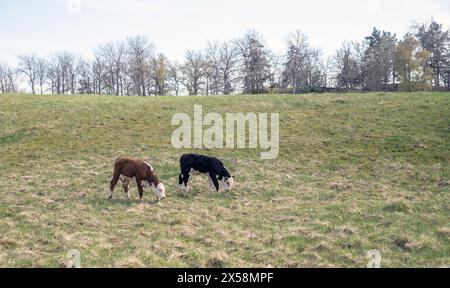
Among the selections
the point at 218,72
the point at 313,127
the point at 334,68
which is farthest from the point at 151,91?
the point at 313,127

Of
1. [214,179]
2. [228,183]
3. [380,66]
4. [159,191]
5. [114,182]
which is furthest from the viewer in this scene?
[380,66]

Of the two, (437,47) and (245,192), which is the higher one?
(437,47)

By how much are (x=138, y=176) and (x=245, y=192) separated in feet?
13.2

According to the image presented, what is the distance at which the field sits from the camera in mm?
8734

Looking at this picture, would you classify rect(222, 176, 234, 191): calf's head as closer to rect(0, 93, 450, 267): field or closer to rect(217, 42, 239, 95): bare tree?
rect(0, 93, 450, 267): field

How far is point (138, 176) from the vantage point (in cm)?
1364

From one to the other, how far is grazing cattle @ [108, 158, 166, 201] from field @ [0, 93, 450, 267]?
44 centimetres

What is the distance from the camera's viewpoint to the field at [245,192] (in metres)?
8.73

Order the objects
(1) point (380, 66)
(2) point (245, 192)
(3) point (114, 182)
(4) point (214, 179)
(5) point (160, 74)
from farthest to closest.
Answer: (5) point (160, 74) → (1) point (380, 66) → (4) point (214, 179) → (2) point (245, 192) → (3) point (114, 182)

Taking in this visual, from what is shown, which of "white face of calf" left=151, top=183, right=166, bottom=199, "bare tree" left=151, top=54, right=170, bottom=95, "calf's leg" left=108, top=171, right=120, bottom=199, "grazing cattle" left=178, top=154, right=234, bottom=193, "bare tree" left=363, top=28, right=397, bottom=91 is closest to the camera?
"white face of calf" left=151, top=183, right=166, bottom=199

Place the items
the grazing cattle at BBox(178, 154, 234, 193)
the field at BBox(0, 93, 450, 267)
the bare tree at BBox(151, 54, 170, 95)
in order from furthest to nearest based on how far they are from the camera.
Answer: the bare tree at BBox(151, 54, 170, 95)
the grazing cattle at BBox(178, 154, 234, 193)
the field at BBox(0, 93, 450, 267)

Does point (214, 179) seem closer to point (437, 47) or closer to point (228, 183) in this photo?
point (228, 183)

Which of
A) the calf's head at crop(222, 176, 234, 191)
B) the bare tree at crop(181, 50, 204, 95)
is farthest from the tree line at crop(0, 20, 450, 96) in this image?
the calf's head at crop(222, 176, 234, 191)

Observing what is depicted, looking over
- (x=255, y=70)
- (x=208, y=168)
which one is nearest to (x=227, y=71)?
(x=255, y=70)
